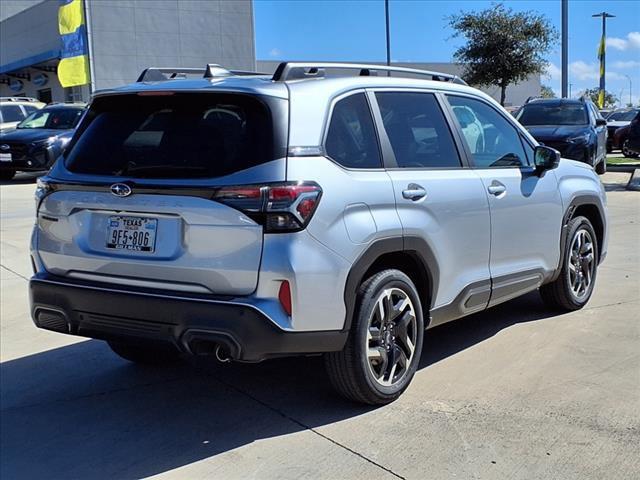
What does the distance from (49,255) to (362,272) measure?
69.2 inches

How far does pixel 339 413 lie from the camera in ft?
13.4

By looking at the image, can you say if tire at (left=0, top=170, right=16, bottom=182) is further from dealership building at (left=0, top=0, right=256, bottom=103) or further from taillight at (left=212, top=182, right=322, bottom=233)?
dealership building at (left=0, top=0, right=256, bottom=103)

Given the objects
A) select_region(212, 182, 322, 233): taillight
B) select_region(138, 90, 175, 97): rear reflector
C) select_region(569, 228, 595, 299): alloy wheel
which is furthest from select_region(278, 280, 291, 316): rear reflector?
select_region(569, 228, 595, 299): alloy wheel

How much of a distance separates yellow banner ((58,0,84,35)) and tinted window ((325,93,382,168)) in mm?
21981

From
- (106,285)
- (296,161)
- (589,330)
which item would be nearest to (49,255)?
(106,285)

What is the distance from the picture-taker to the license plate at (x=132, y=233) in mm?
3629

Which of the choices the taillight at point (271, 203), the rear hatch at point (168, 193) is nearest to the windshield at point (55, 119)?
the rear hatch at point (168, 193)

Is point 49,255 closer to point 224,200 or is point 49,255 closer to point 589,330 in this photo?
point 224,200

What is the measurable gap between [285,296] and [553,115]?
41.1 ft

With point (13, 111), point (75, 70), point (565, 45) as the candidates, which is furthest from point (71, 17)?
Answer: point (565, 45)

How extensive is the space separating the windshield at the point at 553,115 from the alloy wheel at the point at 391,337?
1132 cm

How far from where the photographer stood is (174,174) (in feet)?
11.9

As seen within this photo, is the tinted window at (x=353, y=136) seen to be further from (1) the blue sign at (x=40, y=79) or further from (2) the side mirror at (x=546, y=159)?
(1) the blue sign at (x=40, y=79)

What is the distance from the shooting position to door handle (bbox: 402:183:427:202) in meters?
4.08
